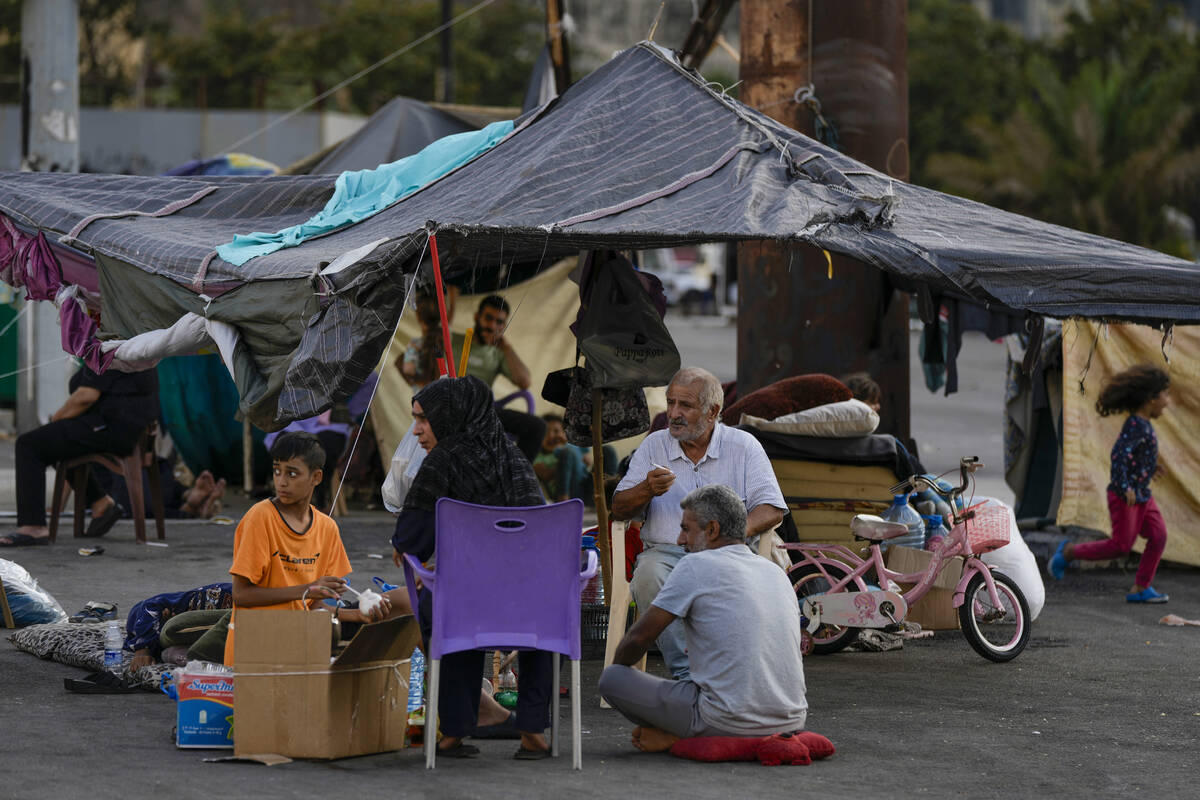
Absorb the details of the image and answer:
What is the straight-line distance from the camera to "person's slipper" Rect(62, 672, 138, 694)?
706cm

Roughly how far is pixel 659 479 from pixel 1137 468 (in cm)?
492

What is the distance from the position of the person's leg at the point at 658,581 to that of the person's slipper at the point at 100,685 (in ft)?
7.23

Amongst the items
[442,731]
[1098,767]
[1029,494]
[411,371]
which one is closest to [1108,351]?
[1029,494]

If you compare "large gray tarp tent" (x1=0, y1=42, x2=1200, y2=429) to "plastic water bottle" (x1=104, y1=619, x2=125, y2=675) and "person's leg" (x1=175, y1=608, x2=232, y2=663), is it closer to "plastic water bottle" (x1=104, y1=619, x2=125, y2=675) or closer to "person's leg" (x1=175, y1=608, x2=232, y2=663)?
"person's leg" (x1=175, y1=608, x2=232, y2=663)

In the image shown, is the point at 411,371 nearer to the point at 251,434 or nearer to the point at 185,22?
the point at 251,434

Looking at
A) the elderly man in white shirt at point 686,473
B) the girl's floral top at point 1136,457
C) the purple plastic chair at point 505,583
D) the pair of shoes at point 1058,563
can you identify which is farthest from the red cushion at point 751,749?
the pair of shoes at point 1058,563

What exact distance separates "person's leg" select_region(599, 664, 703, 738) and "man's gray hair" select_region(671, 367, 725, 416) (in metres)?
1.40

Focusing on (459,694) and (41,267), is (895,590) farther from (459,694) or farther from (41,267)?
(41,267)

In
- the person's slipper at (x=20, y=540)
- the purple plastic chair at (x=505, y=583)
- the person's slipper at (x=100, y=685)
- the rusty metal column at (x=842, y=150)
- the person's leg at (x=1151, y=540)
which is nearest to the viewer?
the purple plastic chair at (x=505, y=583)

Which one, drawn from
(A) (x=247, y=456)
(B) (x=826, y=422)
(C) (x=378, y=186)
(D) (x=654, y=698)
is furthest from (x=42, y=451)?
(D) (x=654, y=698)

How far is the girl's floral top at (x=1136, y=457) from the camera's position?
1045cm

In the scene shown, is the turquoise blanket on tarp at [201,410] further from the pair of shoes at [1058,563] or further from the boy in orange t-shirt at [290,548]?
the boy in orange t-shirt at [290,548]

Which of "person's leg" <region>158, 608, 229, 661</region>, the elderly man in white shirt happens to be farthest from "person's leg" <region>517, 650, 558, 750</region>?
"person's leg" <region>158, 608, 229, 661</region>

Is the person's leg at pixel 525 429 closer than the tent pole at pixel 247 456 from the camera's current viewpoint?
Yes
